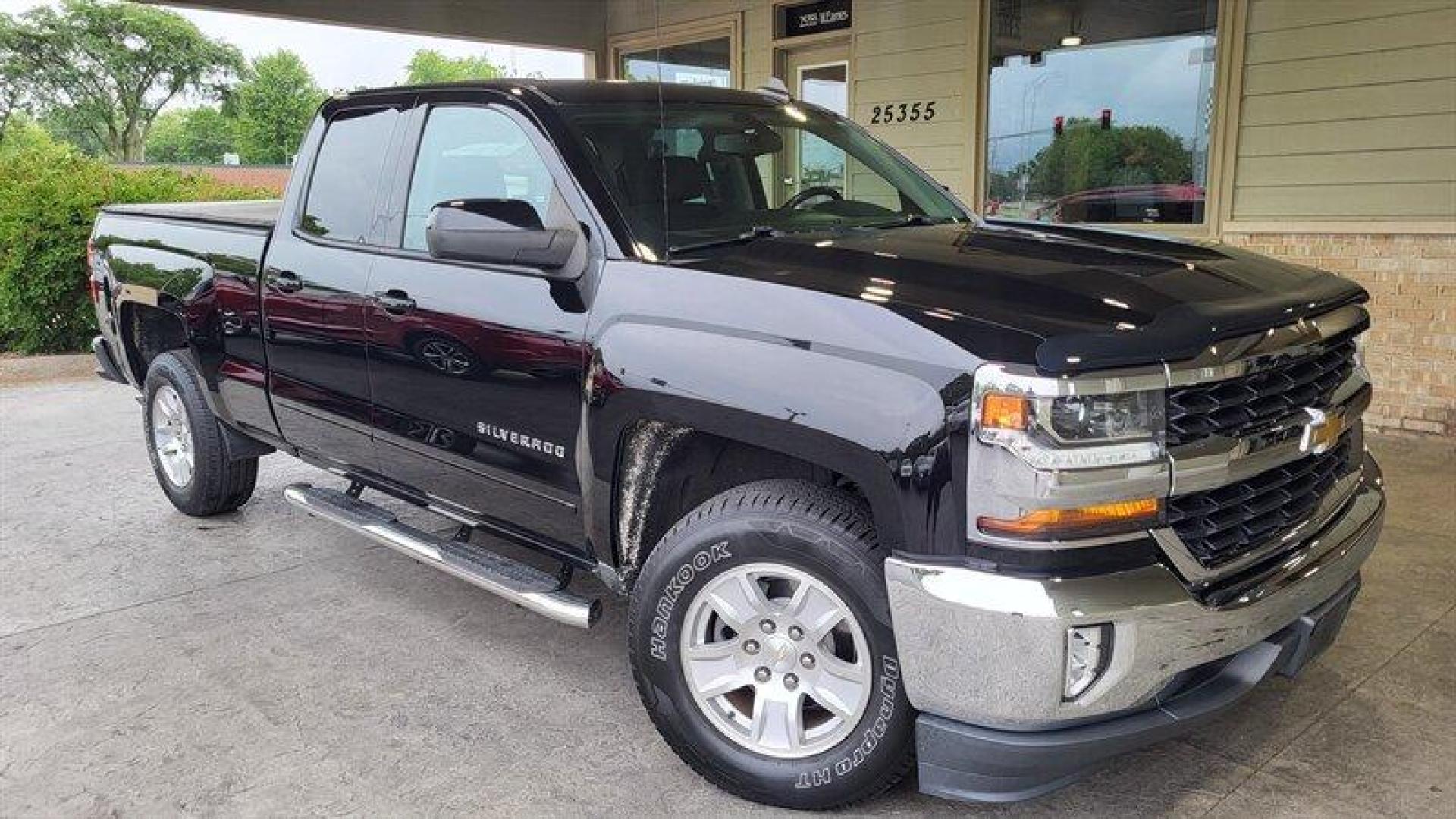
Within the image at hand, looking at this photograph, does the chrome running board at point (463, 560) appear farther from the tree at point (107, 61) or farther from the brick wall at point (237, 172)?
the tree at point (107, 61)

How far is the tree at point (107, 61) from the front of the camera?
28.1 meters

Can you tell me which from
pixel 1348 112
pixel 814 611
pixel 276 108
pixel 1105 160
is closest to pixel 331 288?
pixel 814 611

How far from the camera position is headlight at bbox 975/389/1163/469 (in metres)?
2.24

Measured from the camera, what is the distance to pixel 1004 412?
7.41 feet

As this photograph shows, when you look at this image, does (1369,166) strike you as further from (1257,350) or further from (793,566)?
(793,566)

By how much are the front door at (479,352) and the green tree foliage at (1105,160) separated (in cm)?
529

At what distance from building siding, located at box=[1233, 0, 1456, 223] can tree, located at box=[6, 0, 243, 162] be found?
26.6 metres

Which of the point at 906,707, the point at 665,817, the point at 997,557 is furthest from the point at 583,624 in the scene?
the point at 997,557

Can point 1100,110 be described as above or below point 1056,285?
above

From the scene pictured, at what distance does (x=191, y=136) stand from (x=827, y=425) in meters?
22.4

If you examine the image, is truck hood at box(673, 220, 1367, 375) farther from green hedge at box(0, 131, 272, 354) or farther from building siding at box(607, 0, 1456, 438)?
green hedge at box(0, 131, 272, 354)

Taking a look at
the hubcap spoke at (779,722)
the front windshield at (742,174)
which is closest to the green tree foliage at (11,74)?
the front windshield at (742,174)

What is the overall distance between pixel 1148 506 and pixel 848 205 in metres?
1.77

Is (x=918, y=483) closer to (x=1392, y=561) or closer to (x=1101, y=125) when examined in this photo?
(x=1392, y=561)
